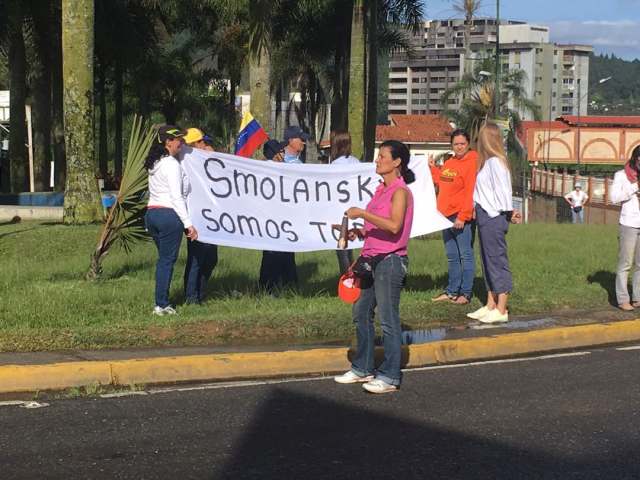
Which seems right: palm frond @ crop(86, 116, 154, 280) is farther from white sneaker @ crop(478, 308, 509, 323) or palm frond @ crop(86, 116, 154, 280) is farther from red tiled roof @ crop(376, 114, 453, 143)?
red tiled roof @ crop(376, 114, 453, 143)

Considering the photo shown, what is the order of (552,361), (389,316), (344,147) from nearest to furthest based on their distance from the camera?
(389,316) → (552,361) → (344,147)

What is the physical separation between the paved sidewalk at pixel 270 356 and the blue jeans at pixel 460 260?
93 cm

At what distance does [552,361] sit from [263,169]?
142 inches

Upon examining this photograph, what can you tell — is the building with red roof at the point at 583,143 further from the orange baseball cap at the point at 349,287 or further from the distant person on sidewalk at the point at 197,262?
the orange baseball cap at the point at 349,287

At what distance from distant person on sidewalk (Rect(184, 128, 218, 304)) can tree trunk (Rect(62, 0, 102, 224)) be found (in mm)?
7248

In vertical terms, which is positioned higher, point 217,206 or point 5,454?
point 217,206

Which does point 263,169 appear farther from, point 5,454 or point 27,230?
point 27,230

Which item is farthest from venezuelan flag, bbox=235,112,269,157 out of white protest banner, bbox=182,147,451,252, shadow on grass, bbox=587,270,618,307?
shadow on grass, bbox=587,270,618,307

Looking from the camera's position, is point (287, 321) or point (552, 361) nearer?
point (552, 361)

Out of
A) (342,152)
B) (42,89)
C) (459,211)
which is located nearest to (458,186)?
(459,211)

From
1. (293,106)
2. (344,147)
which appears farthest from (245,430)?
(293,106)

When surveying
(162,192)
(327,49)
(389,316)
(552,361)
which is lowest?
(552,361)

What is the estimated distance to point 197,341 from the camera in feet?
29.7

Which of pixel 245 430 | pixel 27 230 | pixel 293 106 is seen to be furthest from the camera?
pixel 293 106
